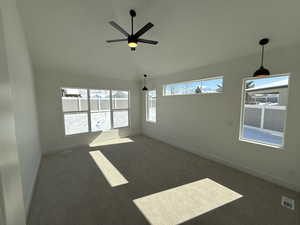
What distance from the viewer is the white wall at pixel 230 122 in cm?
249

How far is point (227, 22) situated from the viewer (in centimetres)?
245

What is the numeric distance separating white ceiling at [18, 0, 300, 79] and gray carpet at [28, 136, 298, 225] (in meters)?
2.81

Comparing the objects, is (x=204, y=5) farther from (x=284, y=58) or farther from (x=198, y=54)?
(x=284, y=58)

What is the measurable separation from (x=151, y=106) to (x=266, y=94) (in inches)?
159

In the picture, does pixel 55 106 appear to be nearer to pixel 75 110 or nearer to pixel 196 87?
pixel 75 110

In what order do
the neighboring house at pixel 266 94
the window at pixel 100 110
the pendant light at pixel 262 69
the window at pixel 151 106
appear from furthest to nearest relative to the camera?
the window at pixel 151 106, the window at pixel 100 110, the neighboring house at pixel 266 94, the pendant light at pixel 262 69

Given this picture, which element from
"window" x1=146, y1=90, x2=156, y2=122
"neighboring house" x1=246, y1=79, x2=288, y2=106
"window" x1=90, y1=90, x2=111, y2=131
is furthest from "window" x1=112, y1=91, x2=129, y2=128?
"neighboring house" x1=246, y1=79, x2=288, y2=106

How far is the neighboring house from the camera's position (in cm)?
296

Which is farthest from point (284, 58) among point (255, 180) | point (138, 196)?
point (138, 196)

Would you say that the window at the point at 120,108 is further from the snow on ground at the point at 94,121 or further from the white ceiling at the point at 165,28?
the white ceiling at the point at 165,28

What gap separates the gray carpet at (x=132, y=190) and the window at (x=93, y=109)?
1.25 meters

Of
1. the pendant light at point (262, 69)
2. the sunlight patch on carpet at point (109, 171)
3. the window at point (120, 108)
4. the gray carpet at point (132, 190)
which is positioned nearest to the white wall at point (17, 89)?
the gray carpet at point (132, 190)

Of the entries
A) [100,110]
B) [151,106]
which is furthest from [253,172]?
[100,110]

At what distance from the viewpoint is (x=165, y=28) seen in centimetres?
304
